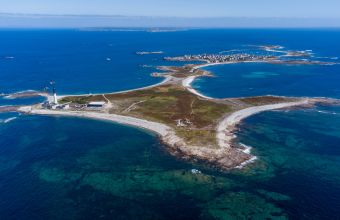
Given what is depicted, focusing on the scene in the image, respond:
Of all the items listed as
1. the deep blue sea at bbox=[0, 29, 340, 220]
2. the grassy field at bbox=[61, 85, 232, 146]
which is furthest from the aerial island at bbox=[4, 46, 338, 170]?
the deep blue sea at bbox=[0, 29, 340, 220]

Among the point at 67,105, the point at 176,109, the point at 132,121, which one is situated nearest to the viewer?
the point at 132,121

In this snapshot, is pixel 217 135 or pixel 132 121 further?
pixel 132 121

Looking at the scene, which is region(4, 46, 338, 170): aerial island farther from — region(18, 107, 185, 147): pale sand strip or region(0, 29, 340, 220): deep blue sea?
region(0, 29, 340, 220): deep blue sea

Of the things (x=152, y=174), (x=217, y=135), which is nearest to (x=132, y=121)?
(x=217, y=135)

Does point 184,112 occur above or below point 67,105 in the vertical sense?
below

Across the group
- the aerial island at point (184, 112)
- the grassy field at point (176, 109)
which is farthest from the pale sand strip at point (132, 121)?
the grassy field at point (176, 109)

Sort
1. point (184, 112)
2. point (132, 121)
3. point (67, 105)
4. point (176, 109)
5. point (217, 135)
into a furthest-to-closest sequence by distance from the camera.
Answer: point (67, 105) → point (176, 109) → point (184, 112) → point (132, 121) → point (217, 135)

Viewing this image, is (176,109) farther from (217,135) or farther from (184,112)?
(217,135)

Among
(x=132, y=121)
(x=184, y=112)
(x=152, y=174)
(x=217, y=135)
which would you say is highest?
(x=184, y=112)

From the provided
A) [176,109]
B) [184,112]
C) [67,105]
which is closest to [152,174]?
[184,112]

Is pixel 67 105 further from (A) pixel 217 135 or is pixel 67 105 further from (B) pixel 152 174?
(B) pixel 152 174
